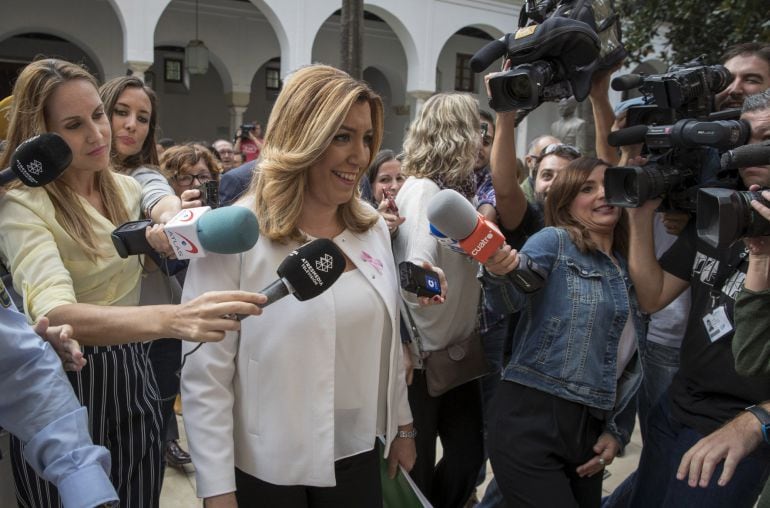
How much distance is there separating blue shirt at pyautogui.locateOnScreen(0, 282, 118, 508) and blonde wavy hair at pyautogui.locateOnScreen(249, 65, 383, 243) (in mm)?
662

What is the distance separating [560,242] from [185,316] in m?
1.47

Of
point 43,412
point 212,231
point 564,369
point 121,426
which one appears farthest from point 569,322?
point 43,412

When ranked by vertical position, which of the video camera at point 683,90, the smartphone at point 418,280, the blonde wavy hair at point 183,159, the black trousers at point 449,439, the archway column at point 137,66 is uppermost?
the archway column at point 137,66

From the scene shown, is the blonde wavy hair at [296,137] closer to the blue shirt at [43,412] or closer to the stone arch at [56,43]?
the blue shirt at [43,412]

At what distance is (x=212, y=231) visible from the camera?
1.65 m

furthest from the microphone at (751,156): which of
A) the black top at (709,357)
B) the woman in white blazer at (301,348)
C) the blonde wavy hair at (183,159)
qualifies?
the blonde wavy hair at (183,159)

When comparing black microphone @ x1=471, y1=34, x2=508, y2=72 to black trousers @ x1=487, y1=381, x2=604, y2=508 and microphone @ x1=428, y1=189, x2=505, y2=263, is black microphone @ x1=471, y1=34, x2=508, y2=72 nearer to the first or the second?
microphone @ x1=428, y1=189, x2=505, y2=263

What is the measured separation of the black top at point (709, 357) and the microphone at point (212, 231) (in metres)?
1.53

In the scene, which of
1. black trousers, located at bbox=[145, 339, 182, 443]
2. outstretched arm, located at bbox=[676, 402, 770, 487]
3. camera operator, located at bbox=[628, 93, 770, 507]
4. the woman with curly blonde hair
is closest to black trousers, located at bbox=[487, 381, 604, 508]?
camera operator, located at bbox=[628, 93, 770, 507]

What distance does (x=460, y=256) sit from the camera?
9.86 ft

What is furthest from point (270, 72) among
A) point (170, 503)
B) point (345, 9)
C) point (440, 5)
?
point (170, 503)

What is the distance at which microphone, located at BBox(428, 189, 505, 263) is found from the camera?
194 cm

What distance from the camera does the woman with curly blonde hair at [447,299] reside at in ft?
9.83

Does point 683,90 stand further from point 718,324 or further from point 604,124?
point 718,324
